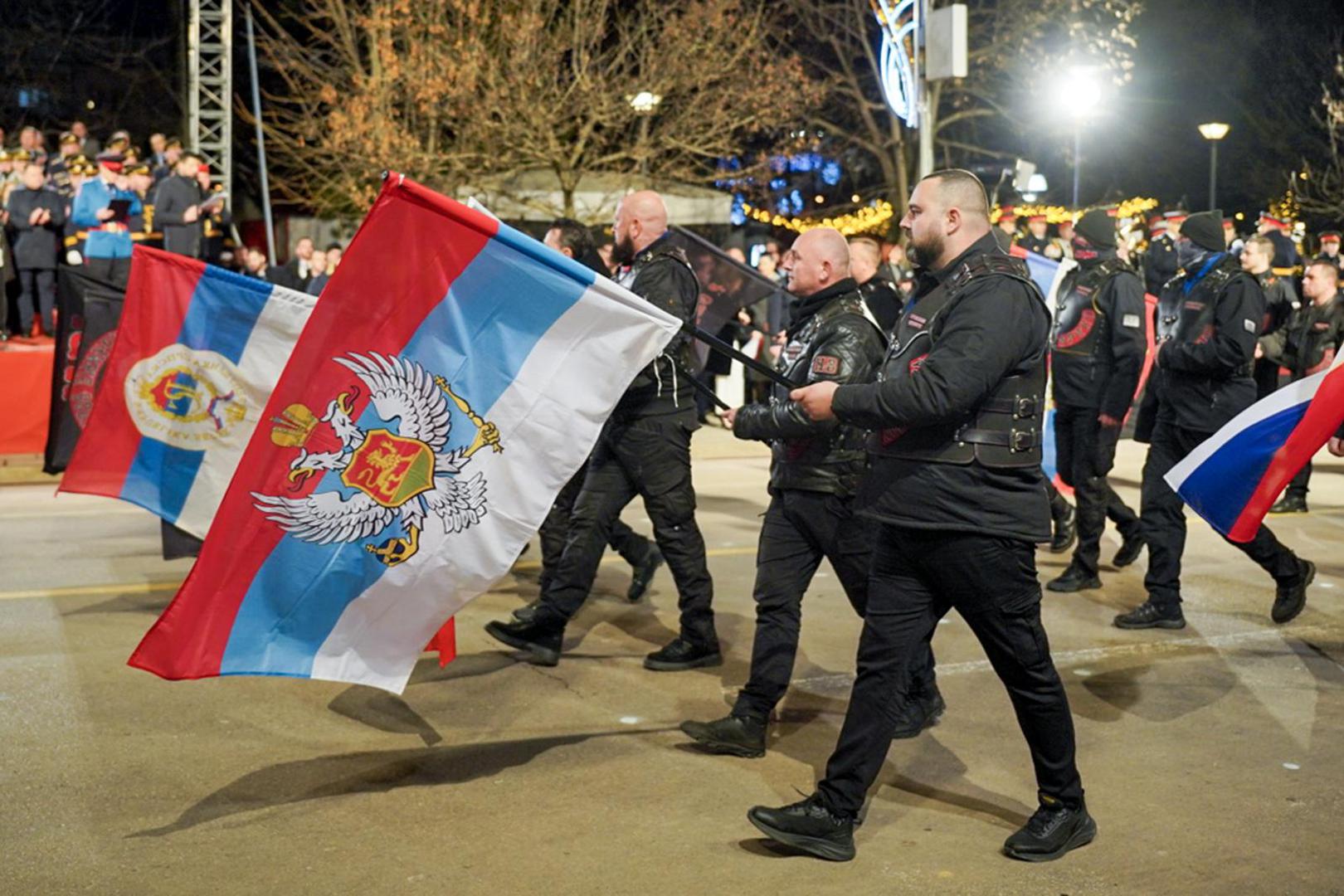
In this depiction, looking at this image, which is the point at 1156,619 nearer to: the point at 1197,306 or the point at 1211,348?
the point at 1211,348

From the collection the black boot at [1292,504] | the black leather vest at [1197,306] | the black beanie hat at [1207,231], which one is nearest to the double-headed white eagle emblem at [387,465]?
the black leather vest at [1197,306]

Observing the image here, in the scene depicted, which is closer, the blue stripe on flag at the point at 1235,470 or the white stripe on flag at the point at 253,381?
the blue stripe on flag at the point at 1235,470

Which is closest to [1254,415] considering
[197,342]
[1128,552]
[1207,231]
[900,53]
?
[1207,231]

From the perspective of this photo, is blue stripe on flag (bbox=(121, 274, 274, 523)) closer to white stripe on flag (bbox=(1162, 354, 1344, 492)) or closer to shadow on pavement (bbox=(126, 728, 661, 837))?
shadow on pavement (bbox=(126, 728, 661, 837))

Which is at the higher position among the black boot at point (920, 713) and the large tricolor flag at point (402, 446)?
the large tricolor flag at point (402, 446)

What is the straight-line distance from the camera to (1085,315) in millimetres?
9023

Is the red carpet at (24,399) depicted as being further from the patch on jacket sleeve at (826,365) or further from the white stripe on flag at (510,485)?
the patch on jacket sleeve at (826,365)

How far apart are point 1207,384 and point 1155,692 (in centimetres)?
195

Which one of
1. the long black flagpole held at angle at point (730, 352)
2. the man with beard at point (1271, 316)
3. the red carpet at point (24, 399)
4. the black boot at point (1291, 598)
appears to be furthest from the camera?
the red carpet at point (24, 399)

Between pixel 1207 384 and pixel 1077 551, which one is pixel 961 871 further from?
pixel 1077 551

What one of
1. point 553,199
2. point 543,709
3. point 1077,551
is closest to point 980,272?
point 543,709

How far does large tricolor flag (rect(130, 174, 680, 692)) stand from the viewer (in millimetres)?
4910

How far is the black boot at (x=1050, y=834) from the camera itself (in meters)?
4.70

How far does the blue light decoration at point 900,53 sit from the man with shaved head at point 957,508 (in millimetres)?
12197
